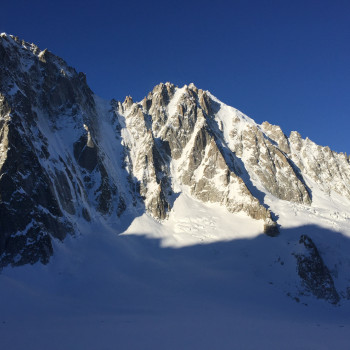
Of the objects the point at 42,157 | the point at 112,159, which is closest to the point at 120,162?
the point at 112,159

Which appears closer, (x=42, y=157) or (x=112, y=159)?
(x=42, y=157)

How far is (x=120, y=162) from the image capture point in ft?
270

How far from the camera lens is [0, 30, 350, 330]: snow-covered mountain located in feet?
154

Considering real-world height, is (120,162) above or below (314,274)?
above

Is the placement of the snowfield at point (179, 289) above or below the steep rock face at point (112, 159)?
below

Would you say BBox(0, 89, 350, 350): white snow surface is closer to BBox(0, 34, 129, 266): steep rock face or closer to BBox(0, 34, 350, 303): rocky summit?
BBox(0, 34, 350, 303): rocky summit

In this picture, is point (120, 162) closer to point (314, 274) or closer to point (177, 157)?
point (177, 157)

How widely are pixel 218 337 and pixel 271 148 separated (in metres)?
94.5

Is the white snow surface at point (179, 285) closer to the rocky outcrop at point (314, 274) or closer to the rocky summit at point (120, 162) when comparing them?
the rocky outcrop at point (314, 274)

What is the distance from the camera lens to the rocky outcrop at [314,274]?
163ft

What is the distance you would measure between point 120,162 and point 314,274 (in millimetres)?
56340

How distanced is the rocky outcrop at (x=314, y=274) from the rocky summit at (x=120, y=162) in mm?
214

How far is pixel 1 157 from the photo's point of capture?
1731 inches

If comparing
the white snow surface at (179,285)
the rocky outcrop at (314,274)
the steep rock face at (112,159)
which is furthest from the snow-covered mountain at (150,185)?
the white snow surface at (179,285)
